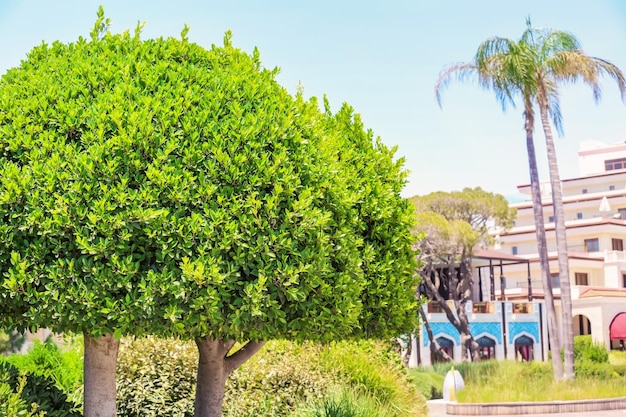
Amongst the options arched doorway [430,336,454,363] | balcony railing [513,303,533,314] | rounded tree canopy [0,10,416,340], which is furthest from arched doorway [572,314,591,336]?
rounded tree canopy [0,10,416,340]

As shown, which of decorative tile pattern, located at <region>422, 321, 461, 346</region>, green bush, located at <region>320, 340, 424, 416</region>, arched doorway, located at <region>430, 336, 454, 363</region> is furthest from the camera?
arched doorway, located at <region>430, 336, 454, 363</region>

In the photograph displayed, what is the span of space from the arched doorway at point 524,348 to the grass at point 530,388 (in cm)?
1896

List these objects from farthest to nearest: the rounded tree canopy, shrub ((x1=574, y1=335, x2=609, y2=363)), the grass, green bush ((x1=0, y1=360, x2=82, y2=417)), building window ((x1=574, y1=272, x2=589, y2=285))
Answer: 1. building window ((x1=574, y1=272, x2=589, y2=285))
2. shrub ((x1=574, y1=335, x2=609, y2=363))
3. the grass
4. green bush ((x1=0, y1=360, x2=82, y2=417))
5. the rounded tree canopy

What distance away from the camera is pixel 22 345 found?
27250 millimetres

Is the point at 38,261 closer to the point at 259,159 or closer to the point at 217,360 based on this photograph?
the point at 259,159

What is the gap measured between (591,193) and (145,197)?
82337 mm

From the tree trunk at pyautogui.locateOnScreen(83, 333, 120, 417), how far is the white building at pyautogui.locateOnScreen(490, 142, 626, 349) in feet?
143

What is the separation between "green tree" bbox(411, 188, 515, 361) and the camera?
44938mm

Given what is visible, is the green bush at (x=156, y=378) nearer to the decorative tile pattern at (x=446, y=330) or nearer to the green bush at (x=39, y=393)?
the green bush at (x=39, y=393)

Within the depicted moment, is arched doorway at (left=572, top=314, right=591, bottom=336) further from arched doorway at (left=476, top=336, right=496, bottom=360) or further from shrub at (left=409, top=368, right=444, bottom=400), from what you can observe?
shrub at (left=409, top=368, right=444, bottom=400)

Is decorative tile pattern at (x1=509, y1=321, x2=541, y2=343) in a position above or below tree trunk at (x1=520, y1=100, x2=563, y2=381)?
below

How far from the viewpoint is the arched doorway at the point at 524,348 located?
4944 cm

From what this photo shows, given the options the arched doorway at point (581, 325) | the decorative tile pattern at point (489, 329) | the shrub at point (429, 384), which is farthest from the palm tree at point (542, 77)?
the arched doorway at point (581, 325)

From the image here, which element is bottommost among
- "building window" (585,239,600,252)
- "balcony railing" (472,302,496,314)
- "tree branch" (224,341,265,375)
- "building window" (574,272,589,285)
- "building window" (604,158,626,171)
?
"tree branch" (224,341,265,375)
